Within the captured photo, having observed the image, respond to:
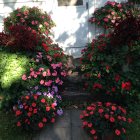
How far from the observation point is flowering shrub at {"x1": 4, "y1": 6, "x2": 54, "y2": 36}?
7.29m

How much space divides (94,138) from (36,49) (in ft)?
7.35

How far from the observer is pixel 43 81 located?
571 centimetres

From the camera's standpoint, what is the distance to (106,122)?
487 cm

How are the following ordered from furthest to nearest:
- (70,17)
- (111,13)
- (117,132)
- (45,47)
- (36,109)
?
(70,17)
(111,13)
(45,47)
(36,109)
(117,132)

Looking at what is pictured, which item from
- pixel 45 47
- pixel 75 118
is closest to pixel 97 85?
pixel 75 118

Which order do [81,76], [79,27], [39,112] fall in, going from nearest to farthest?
[39,112] → [81,76] → [79,27]

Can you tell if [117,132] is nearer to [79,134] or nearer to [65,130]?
[79,134]

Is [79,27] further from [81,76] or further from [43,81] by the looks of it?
[43,81]

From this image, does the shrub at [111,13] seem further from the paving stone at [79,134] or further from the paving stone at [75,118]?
the paving stone at [79,134]

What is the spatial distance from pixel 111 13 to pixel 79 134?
329 centimetres

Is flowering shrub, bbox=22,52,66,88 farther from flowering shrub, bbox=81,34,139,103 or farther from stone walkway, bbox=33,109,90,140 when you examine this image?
stone walkway, bbox=33,109,90,140

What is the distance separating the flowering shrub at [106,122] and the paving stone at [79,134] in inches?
6.9

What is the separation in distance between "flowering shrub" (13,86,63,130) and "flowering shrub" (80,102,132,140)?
68 cm

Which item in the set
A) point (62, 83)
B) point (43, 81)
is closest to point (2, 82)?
point (43, 81)
